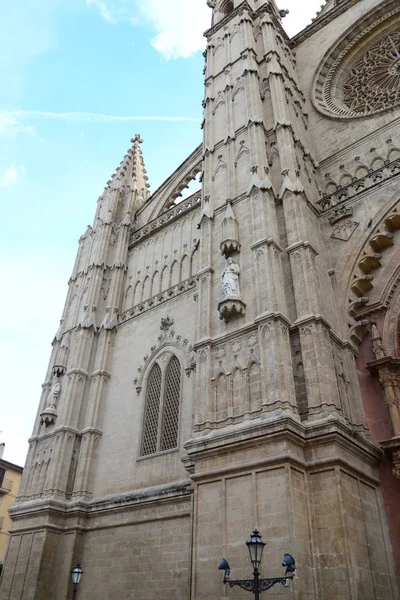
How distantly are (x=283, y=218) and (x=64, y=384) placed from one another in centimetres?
1028

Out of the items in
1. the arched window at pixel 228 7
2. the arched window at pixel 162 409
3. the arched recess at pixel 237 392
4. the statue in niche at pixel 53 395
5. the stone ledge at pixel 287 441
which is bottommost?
the stone ledge at pixel 287 441

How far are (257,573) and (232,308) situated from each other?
647 cm

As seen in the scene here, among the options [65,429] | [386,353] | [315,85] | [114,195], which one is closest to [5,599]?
[65,429]

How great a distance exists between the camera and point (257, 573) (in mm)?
8031

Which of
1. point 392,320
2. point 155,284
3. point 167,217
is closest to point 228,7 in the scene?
point 167,217

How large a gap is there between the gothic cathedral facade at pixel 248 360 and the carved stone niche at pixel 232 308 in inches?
1.9

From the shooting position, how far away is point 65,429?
1716cm

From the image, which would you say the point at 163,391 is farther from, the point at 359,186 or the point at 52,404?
the point at 359,186

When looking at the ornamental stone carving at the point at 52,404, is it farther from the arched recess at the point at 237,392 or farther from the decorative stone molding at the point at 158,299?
the arched recess at the point at 237,392

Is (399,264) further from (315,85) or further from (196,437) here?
(315,85)

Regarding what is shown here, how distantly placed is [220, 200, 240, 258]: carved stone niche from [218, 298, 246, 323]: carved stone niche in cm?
189

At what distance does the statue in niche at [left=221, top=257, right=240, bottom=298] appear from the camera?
13211 mm

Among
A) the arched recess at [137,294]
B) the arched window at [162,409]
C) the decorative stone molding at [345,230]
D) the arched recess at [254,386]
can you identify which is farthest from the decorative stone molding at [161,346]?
the decorative stone molding at [345,230]

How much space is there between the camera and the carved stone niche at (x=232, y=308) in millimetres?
12961
